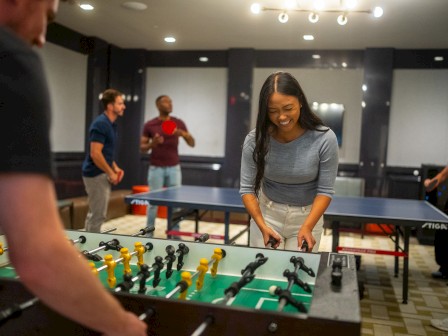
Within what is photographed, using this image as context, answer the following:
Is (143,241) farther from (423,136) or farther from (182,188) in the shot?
(423,136)

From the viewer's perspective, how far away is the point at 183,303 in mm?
1033

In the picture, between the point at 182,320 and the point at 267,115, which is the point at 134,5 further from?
the point at 182,320

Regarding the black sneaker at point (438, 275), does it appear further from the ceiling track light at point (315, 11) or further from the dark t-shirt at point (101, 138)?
the dark t-shirt at point (101, 138)

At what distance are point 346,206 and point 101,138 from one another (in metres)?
2.26

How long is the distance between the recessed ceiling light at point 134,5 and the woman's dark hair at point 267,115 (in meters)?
3.51

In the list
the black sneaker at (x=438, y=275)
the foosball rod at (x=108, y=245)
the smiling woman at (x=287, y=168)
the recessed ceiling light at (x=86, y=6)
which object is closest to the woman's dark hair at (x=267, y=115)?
the smiling woman at (x=287, y=168)

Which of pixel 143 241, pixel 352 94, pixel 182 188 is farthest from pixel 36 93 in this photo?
pixel 352 94

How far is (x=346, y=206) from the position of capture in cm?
390

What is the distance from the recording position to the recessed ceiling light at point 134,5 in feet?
16.8

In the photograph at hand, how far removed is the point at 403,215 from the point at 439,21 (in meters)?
3.01

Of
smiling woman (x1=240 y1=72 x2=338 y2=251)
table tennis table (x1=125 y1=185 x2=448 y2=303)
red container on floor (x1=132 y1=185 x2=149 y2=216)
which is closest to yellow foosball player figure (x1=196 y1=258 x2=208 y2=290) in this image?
smiling woman (x1=240 y1=72 x2=338 y2=251)

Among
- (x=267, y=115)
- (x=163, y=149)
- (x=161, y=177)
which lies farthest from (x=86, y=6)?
(x=267, y=115)

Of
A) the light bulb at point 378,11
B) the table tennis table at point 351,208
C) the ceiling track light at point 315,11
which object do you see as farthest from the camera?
the light bulb at point 378,11

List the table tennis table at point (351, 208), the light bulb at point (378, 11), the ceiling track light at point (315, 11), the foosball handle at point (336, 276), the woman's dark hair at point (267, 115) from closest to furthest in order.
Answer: the foosball handle at point (336, 276)
the woman's dark hair at point (267, 115)
the table tennis table at point (351, 208)
the ceiling track light at point (315, 11)
the light bulb at point (378, 11)
